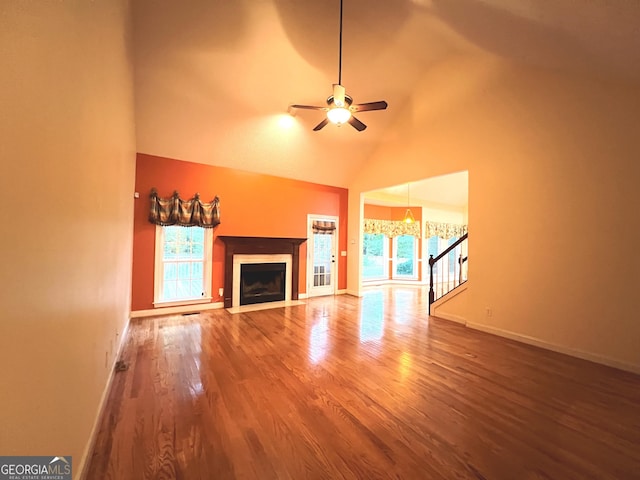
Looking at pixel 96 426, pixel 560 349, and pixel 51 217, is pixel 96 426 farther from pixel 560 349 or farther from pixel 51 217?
pixel 560 349

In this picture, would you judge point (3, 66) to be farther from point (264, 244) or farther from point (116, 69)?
point (264, 244)

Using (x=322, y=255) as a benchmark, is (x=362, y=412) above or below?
below

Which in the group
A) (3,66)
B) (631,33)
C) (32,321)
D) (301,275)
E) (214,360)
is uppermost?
(631,33)

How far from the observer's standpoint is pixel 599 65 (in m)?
2.50

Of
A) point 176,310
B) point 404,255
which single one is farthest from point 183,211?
point 404,255

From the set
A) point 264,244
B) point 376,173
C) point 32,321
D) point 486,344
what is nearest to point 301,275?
point 264,244

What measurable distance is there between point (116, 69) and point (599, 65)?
4.51 metres

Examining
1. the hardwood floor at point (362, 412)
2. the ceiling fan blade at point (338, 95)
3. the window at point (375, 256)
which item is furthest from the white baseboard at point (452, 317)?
the window at point (375, 256)

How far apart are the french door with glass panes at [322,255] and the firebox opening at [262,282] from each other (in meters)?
0.83

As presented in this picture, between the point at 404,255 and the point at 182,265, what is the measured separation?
7109 millimetres

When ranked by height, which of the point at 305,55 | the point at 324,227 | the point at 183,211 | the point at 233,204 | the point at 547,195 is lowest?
the point at 324,227

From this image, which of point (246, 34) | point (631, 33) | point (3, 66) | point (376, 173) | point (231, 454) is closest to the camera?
point (3, 66)

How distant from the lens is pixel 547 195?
3.31 metres

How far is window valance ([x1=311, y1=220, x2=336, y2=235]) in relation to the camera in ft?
20.9
